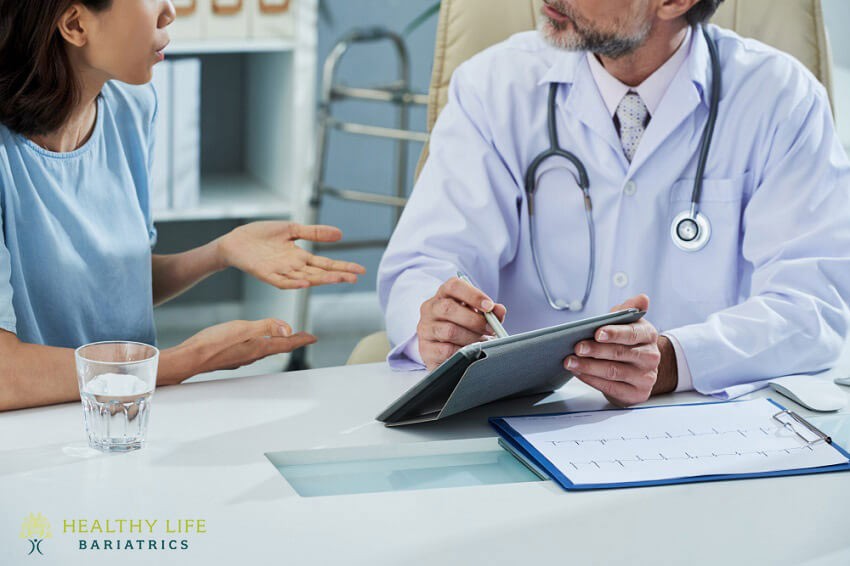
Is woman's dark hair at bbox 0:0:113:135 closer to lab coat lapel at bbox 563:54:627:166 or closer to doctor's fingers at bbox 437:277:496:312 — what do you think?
doctor's fingers at bbox 437:277:496:312

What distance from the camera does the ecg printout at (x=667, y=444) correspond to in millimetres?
1140

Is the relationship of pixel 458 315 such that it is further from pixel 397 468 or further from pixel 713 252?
pixel 713 252

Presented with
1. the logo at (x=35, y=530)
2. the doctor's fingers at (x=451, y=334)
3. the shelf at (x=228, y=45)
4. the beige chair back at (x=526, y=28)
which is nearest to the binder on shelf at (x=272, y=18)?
the shelf at (x=228, y=45)

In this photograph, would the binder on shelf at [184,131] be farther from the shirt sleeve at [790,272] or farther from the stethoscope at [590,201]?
the shirt sleeve at [790,272]

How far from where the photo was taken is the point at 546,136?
174 cm

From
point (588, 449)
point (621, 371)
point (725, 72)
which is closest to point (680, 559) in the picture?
point (588, 449)

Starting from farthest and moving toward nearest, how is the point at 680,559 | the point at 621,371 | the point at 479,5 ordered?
1. the point at 479,5
2. the point at 621,371
3. the point at 680,559

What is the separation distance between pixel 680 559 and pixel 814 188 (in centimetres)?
80

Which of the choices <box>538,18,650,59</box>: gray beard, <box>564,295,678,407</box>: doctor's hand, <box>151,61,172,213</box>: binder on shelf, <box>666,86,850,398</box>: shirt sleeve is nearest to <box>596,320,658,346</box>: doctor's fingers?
<box>564,295,678,407</box>: doctor's hand

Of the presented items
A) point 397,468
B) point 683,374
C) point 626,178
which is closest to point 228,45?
point 626,178

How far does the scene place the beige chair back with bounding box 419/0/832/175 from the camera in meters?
1.85

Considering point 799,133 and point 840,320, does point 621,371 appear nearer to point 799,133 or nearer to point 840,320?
point 840,320

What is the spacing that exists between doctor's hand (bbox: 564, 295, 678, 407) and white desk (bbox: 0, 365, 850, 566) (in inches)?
7.3

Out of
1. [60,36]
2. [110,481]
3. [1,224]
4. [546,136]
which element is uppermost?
[60,36]
